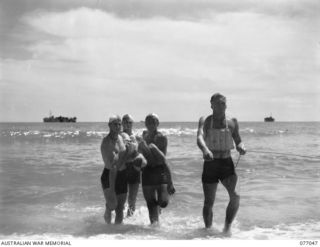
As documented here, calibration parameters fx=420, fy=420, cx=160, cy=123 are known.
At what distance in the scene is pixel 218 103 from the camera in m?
5.75

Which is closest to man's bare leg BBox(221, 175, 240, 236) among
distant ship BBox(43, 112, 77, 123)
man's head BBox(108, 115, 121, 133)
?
man's head BBox(108, 115, 121, 133)

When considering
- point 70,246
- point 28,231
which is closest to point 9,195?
point 28,231

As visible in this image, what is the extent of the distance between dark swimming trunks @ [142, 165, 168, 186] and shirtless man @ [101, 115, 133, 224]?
39 centimetres

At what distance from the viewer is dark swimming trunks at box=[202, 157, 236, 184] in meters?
5.73

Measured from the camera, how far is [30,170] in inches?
571

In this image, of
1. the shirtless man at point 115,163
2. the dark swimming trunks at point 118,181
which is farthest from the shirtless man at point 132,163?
the dark swimming trunks at point 118,181

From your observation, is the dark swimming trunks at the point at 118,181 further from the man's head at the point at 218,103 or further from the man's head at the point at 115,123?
the man's head at the point at 218,103

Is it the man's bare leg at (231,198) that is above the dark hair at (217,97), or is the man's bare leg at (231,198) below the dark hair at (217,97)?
A: below

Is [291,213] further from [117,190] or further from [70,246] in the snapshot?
[70,246]

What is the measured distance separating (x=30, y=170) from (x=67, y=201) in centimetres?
538

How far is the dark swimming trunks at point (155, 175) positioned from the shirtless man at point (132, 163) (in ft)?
0.51

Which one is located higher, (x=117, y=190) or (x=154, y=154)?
(x=154, y=154)

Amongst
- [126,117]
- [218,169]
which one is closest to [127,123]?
[126,117]

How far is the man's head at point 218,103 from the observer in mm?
5754
